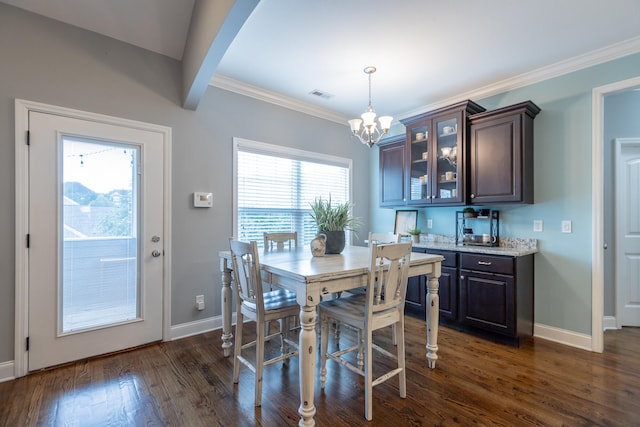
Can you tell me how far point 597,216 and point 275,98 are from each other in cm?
353

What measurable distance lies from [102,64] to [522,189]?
3986mm

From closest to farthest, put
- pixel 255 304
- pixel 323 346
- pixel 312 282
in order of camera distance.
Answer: pixel 312 282 → pixel 255 304 → pixel 323 346

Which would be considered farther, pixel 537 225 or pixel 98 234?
pixel 537 225

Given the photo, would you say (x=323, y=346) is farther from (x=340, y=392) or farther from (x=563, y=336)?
(x=563, y=336)

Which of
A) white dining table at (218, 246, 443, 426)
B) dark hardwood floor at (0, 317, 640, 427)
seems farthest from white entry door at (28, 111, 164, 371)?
white dining table at (218, 246, 443, 426)

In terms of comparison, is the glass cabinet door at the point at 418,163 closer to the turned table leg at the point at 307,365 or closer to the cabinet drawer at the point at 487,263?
the cabinet drawer at the point at 487,263

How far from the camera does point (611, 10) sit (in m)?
2.21

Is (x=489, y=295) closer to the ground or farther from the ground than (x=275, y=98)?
closer to the ground

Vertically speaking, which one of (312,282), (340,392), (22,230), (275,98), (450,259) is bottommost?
(340,392)

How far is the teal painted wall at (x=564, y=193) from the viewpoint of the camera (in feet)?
9.23

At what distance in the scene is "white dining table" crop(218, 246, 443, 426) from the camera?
1685 mm

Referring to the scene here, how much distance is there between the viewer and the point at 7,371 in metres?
2.21

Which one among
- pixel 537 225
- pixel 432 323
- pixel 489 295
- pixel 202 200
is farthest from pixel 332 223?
pixel 537 225

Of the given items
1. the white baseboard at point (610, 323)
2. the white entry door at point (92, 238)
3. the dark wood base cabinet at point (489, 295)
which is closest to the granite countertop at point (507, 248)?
the dark wood base cabinet at point (489, 295)
